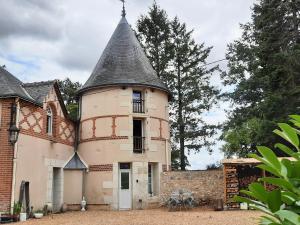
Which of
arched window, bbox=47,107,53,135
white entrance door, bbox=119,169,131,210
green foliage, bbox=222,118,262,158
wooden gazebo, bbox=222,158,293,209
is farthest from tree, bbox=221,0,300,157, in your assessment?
arched window, bbox=47,107,53,135

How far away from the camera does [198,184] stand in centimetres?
1869

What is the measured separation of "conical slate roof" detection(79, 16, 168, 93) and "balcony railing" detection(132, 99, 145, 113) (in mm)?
897

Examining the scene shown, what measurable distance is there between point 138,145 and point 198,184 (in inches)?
134

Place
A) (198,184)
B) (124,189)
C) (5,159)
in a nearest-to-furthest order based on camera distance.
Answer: (5,159) < (198,184) < (124,189)

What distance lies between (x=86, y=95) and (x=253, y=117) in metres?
9.31

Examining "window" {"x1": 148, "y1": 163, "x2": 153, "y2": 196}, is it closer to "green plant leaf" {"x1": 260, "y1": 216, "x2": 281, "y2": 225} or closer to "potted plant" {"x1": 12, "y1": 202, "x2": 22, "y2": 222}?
"potted plant" {"x1": 12, "y1": 202, "x2": 22, "y2": 222}

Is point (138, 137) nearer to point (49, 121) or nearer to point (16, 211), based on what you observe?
point (49, 121)

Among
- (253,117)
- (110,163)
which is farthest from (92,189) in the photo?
(253,117)

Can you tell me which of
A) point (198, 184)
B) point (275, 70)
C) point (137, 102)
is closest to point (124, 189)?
point (198, 184)

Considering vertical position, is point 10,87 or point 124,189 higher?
point 10,87

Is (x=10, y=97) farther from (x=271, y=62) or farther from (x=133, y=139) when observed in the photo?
(x=271, y=62)

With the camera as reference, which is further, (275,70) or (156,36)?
(156,36)

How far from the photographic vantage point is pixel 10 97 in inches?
602

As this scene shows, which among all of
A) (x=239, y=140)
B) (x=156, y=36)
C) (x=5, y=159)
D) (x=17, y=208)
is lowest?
(x=17, y=208)
